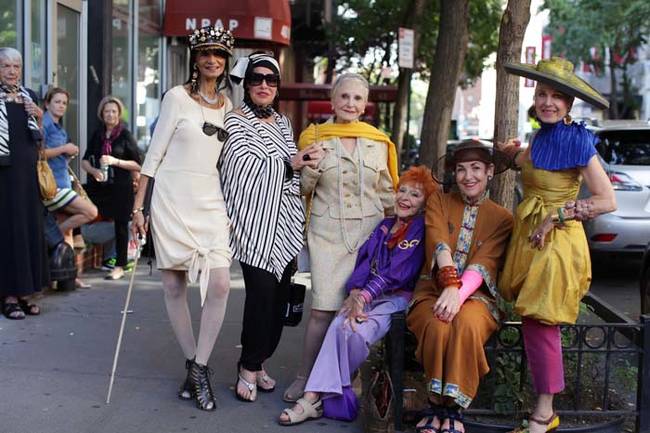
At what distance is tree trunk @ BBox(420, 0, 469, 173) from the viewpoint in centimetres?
1173

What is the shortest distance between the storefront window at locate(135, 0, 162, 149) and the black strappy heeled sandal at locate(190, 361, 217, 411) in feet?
26.9

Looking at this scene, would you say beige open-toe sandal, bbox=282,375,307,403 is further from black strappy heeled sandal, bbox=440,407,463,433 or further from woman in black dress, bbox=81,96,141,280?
woman in black dress, bbox=81,96,141,280

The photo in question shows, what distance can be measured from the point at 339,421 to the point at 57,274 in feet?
12.2

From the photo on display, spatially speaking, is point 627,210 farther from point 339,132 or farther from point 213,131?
point 213,131

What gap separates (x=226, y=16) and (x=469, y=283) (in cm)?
1004

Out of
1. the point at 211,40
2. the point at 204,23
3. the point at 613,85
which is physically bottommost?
the point at 211,40

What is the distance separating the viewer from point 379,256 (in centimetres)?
518

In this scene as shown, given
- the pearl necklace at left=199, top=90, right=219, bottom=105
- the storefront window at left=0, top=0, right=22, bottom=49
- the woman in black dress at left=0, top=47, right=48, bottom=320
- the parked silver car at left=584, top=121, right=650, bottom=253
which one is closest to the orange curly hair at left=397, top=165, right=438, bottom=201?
the pearl necklace at left=199, top=90, right=219, bottom=105

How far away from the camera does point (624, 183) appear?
1013 cm

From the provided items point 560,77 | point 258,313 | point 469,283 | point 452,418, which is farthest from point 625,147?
point 452,418

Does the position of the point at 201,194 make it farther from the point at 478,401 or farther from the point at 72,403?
the point at 478,401

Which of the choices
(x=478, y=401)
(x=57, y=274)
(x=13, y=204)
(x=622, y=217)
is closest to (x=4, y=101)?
(x=13, y=204)

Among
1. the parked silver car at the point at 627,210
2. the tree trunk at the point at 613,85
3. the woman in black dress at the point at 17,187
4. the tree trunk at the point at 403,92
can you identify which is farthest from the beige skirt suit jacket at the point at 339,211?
the tree trunk at the point at 613,85

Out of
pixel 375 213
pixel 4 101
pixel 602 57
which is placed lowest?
pixel 375 213
